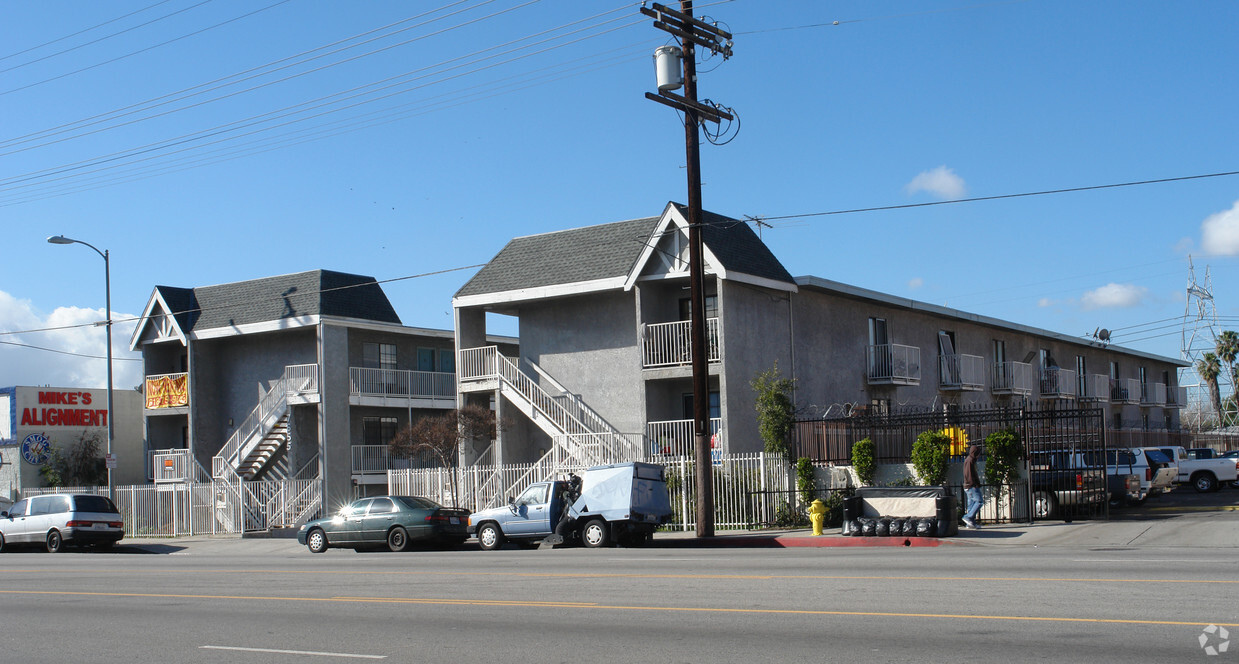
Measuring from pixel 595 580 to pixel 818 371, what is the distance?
18.4 m

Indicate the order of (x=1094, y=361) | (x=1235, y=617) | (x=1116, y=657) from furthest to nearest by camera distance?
(x=1094, y=361) < (x=1235, y=617) < (x=1116, y=657)

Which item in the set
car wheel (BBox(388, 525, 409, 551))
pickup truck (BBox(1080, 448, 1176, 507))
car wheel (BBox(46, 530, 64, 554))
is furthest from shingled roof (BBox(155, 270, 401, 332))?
pickup truck (BBox(1080, 448, 1176, 507))

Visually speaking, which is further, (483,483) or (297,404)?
(297,404)

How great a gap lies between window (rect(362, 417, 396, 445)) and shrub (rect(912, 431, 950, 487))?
21.5 meters

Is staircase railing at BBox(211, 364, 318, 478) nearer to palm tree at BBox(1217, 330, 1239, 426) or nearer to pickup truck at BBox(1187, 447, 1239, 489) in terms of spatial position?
pickup truck at BBox(1187, 447, 1239, 489)

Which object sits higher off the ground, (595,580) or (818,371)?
(818,371)

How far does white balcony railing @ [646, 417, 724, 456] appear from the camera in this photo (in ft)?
91.8

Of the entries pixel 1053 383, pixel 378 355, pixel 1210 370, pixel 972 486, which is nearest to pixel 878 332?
pixel 1053 383

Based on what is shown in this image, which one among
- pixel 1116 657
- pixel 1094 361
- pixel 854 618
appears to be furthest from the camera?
pixel 1094 361

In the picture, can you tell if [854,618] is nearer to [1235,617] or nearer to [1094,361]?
[1235,617]

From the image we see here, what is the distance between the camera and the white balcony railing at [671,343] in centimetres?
2839

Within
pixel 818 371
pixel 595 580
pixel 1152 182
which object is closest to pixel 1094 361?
pixel 818 371

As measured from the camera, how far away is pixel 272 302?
3862 centimetres

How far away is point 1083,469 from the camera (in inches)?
984
